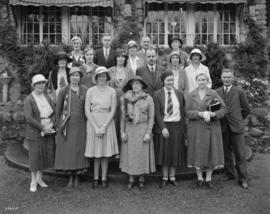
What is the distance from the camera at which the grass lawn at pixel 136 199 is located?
4.45m

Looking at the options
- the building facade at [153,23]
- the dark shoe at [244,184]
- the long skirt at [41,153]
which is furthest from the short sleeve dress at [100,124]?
the building facade at [153,23]

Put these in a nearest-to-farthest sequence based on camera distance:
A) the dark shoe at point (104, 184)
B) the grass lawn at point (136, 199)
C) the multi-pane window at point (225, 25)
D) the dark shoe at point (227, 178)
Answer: the grass lawn at point (136, 199)
the dark shoe at point (104, 184)
the dark shoe at point (227, 178)
the multi-pane window at point (225, 25)

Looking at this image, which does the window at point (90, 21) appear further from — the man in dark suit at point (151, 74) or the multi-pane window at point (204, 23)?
the man in dark suit at point (151, 74)

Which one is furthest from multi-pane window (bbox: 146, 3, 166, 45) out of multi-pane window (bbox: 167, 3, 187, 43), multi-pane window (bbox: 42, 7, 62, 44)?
multi-pane window (bbox: 42, 7, 62, 44)

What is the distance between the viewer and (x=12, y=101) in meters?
10.2

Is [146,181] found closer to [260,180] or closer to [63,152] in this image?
[63,152]

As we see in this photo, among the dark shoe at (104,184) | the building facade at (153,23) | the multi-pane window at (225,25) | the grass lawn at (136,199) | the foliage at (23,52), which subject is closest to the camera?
the grass lawn at (136,199)

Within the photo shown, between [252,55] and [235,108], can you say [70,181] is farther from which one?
[252,55]

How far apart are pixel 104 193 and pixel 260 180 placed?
102 inches

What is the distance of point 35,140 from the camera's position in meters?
4.99

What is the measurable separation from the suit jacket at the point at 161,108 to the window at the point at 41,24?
640cm

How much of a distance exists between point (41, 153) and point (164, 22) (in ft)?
22.5

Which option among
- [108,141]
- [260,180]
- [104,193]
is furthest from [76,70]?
[260,180]

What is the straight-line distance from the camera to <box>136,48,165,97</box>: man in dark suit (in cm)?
552
